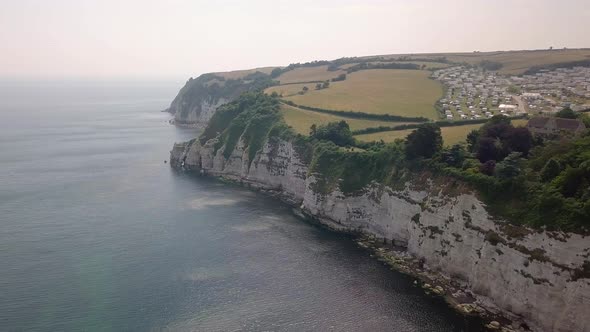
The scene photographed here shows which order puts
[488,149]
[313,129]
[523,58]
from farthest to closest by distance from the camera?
[523,58], [313,129], [488,149]

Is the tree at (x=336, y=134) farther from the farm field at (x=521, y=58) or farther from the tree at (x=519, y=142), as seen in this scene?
the farm field at (x=521, y=58)

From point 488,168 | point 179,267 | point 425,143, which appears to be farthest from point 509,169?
point 179,267

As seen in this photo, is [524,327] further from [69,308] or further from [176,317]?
[69,308]

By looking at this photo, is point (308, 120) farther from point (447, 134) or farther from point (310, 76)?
point (310, 76)

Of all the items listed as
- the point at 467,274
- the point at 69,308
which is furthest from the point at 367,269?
the point at 69,308

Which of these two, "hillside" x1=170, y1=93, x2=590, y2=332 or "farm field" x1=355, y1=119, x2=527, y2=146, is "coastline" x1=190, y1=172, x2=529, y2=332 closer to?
"hillside" x1=170, y1=93, x2=590, y2=332
